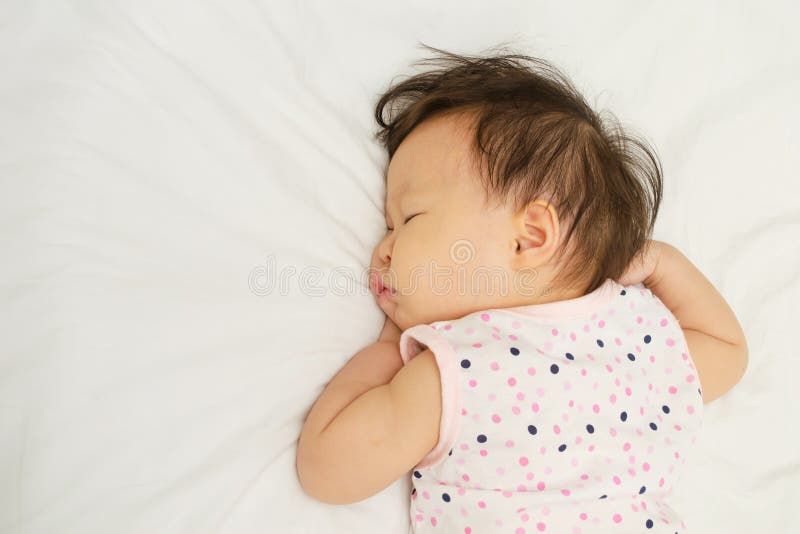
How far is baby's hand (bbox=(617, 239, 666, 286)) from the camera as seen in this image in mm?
1255

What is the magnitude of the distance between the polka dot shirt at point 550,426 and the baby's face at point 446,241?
1.9 inches

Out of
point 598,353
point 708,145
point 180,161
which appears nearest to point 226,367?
point 180,161

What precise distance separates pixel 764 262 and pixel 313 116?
0.93 meters

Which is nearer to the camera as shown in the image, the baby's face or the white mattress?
the white mattress

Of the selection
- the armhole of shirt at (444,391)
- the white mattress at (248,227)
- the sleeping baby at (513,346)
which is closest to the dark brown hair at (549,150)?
the sleeping baby at (513,346)

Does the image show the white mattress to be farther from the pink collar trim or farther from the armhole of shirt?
the pink collar trim

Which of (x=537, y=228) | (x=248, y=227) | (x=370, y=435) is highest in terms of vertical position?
(x=537, y=228)

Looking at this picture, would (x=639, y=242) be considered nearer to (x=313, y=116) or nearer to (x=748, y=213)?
(x=748, y=213)

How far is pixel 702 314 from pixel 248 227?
806mm

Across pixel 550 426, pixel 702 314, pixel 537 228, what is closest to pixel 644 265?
pixel 702 314

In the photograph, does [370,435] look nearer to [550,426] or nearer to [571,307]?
[550,426]

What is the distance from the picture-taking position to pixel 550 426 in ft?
3.38

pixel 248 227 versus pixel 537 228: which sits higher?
pixel 537 228

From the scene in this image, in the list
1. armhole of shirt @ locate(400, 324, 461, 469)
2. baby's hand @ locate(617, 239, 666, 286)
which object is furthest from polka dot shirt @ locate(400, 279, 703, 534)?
baby's hand @ locate(617, 239, 666, 286)
